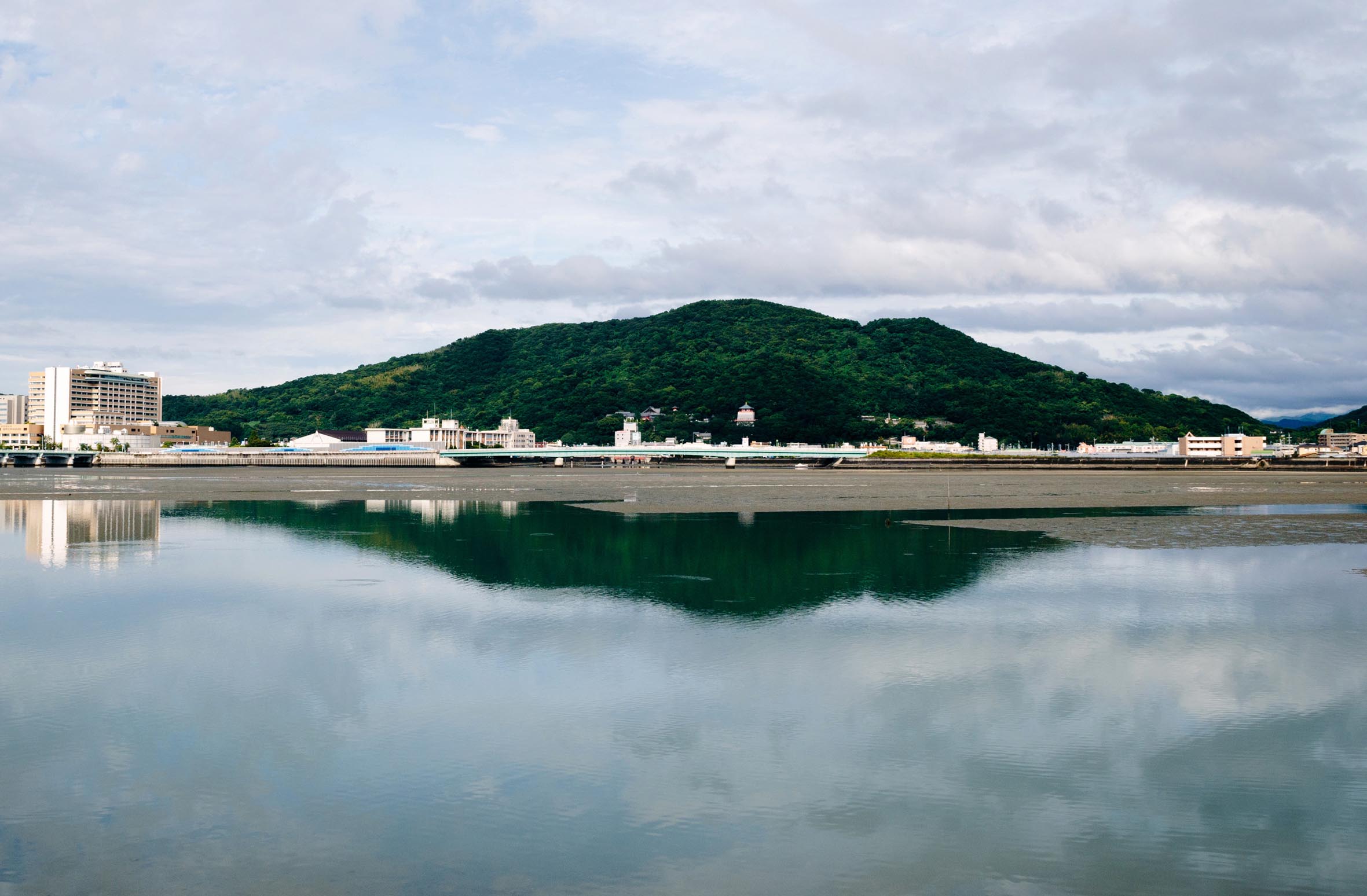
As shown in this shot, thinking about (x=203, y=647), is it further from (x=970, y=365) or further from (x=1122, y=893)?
(x=970, y=365)

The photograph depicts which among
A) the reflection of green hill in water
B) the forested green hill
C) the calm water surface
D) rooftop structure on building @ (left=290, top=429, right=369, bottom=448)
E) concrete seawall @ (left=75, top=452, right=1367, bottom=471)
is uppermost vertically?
the forested green hill

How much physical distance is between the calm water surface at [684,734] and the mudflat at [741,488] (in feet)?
78.3

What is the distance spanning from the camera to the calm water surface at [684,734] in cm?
662

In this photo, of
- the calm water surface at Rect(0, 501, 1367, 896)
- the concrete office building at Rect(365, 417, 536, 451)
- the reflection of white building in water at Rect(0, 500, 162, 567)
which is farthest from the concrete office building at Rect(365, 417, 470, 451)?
the calm water surface at Rect(0, 501, 1367, 896)

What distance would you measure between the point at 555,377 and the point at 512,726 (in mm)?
191526

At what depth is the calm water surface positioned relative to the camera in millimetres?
6621

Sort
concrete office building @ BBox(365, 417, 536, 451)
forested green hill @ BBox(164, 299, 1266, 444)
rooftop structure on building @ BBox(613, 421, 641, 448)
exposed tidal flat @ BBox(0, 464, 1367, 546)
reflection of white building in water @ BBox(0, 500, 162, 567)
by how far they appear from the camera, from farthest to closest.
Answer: forested green hill @ BBox(164, 299, 1266, 444) → rooftop structure on building @ BBox(613, 421, 641, 448) → concrete office building @ BBox(365, 417, 536, 451) → exposed tidal flat @ BBox(0, 464, 1367, 546) → reflection of white building in water @ BBox(0, 500, 162, 567)

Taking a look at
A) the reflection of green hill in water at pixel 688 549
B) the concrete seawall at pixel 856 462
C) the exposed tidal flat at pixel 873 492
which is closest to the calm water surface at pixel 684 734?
the reflection of green hill in water at pixel 688 549

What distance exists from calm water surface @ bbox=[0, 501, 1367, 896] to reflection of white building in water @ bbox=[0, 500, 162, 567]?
3704mm

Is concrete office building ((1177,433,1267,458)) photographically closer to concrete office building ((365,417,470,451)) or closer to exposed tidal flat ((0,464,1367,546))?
exposed tidal flat ((0,464,1367,546))

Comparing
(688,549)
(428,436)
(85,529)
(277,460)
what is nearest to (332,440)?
(428,436)

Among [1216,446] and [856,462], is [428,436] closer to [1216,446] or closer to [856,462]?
[856,462]

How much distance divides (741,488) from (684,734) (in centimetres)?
5344

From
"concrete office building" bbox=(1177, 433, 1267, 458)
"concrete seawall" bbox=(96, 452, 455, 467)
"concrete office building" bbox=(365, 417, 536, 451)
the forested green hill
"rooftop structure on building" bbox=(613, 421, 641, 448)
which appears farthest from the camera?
the forested green hill
